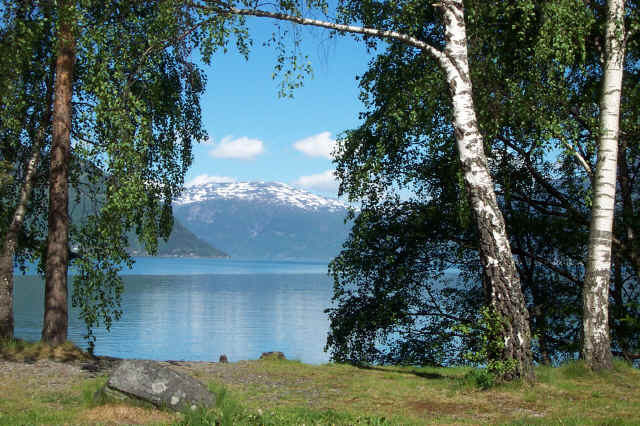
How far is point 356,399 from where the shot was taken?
1049 cm

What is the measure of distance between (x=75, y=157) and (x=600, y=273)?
554 inches

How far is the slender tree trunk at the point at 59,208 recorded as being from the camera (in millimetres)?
14922

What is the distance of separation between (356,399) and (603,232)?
6.52 metres

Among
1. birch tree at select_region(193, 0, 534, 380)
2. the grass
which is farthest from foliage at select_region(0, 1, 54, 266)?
birch tree at select_region(193, 0, 534, 380)

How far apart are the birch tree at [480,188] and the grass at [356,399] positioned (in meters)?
0.89

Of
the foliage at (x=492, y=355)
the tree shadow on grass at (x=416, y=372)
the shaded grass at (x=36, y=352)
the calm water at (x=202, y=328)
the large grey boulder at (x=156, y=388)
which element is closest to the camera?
the large grey boulder at (x=156, y=388)

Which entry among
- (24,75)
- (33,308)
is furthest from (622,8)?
(33,308)

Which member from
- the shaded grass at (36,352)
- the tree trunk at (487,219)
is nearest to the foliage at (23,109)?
the shaded grass at (36,352)

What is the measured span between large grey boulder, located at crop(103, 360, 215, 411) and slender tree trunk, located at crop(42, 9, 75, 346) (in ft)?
23.2

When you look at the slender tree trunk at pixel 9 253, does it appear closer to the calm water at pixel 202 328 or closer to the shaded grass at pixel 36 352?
the shaded grass at pixel 36 352

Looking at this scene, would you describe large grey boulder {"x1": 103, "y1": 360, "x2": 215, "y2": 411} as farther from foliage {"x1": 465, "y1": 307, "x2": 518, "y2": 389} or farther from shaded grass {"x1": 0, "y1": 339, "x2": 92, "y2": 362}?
shaded grass {"x1": 0, "y1": 339, "x2": 92, "y2": 362}

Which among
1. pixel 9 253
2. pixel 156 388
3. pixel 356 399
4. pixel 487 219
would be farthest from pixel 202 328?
pixel 156 388

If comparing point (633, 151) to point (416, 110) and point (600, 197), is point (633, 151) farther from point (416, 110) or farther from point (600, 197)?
point (416, 110)

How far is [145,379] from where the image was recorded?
347 inches
